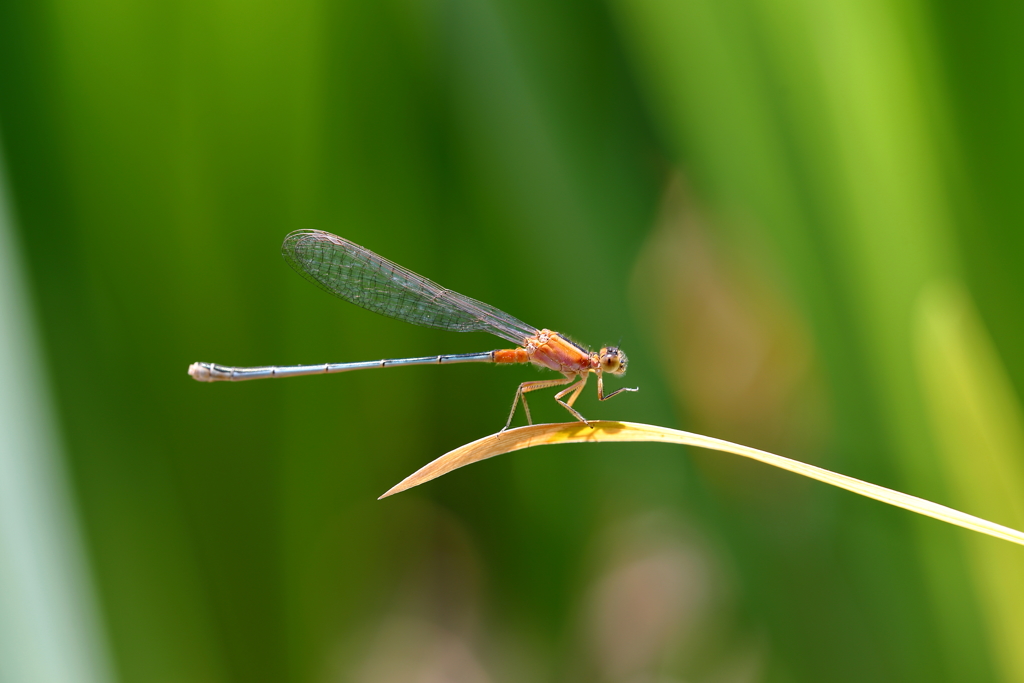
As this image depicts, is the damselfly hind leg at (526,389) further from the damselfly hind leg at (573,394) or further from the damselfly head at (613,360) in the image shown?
the damselfly head at (613,360)

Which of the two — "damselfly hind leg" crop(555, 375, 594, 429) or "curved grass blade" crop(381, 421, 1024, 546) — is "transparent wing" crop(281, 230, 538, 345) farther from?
"curved grass blade" crop(381, 421, 1024, 546)

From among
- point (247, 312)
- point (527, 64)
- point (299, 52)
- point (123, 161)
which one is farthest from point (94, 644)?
Result: point (527, 64)

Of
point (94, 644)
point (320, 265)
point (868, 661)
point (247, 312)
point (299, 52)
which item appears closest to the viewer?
point (94, 644)

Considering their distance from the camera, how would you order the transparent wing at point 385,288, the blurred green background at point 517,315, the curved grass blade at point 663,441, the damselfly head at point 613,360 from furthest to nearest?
the damselfly head at point 613,360 → the transparent wing at point 385,288 → the blurred green background at point 517,315 → the curved grass blade at point 663,441

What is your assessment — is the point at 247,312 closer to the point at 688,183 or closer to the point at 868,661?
the point at 688,183

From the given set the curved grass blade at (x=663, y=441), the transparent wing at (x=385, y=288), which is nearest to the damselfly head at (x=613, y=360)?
the transparent wing at (x=385, y=288)

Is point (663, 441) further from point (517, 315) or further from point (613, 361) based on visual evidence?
point (517, 315)
